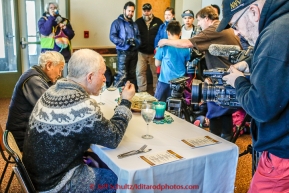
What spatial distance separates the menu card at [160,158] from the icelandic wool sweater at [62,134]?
182 millimetres

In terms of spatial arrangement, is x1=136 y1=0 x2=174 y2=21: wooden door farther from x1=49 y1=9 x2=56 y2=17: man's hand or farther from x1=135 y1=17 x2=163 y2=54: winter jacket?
x1=49 y1=9 x2=56 y2=17: man's hand

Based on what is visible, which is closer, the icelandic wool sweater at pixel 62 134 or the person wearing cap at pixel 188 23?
the icelandic wool sweater at pixel 62 134

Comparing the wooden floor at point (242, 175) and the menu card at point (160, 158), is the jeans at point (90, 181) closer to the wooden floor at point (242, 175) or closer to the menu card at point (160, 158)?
the menu card at point (160, 158)

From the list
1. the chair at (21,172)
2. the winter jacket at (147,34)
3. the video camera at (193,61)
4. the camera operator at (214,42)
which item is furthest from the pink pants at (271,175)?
the winter jacket at (147,34)

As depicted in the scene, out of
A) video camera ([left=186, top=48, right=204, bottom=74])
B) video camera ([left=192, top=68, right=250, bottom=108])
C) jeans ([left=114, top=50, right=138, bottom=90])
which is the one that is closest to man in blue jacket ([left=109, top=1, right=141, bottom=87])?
jeans ([left=114, top=50, right=138, bottom=90])

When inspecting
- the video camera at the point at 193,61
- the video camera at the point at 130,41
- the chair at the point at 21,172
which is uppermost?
the video camera at the point at 130,41

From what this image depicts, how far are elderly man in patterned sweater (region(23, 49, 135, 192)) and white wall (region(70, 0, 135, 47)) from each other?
4110mm

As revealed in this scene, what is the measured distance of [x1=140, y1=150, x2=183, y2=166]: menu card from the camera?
1.49 m

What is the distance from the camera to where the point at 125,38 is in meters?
5.33

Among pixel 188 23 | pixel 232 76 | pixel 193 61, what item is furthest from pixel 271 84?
pixel 188 23

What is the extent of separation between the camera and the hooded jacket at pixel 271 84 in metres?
1.19

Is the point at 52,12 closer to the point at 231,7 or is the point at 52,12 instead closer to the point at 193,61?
the point at 193,61

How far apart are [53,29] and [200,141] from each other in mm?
3870

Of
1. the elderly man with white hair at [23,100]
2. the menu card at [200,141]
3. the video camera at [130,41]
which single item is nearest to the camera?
the menu card at [200,141]
